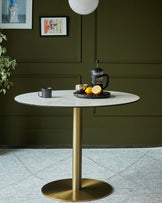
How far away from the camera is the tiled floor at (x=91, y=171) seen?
3.02m

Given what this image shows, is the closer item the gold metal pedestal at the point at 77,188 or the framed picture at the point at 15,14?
the gold metal pedestal at the point at 77,188

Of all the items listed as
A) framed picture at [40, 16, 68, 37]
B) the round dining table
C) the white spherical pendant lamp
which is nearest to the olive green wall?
framed picture at [40, 16, 68, 37]

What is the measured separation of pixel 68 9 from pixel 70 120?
1.38 meters

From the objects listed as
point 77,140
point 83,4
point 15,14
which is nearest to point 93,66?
point 15,14

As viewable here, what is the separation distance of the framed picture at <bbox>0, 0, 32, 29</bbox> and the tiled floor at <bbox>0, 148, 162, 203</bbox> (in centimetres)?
154

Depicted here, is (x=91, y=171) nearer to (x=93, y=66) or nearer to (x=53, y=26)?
(x=93, y=66)

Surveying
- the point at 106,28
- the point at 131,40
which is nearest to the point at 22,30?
the point at 106,28

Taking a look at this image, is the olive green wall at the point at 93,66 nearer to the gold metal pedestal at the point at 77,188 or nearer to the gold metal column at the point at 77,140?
the gold metal pedestal at the point at 77,188

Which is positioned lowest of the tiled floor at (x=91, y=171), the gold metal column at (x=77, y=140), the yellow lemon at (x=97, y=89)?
the tiled floor at (x=91, y=171)

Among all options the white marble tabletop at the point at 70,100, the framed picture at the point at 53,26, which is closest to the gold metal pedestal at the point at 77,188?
the white marble tabletop at the point at 70,100

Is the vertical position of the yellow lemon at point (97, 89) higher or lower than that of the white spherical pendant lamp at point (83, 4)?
lower

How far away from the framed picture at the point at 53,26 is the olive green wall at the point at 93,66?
6cm

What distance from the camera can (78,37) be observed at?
448 centimetres

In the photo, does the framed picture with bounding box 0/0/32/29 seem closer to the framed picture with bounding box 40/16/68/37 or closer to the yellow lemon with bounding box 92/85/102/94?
the framed picture with bounding box 40/16/68/37
